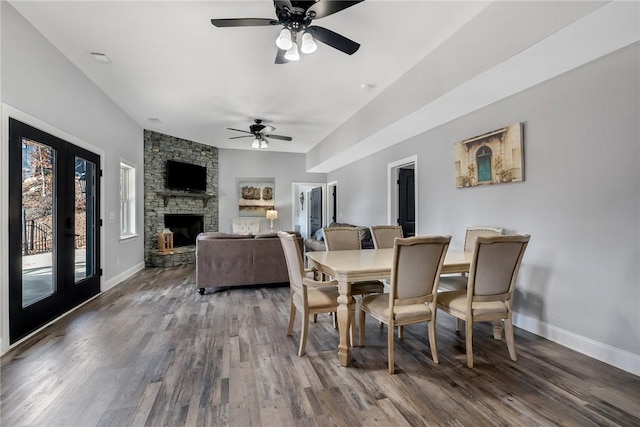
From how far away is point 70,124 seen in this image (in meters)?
3.51

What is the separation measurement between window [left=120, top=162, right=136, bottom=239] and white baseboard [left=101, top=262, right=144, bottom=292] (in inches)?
Answer: 26.2

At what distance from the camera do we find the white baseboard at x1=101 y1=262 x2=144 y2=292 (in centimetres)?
456

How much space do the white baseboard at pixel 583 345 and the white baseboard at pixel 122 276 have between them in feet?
17.9

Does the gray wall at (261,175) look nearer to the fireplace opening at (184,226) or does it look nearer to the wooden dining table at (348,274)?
the fireplace opening at (184,226)

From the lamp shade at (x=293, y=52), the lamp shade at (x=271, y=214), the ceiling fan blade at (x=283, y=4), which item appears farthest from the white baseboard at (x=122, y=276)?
the ceiling fan blade at (x=283, y=4)

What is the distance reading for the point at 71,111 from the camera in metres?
3.53

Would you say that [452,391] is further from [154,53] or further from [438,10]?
[154,53]

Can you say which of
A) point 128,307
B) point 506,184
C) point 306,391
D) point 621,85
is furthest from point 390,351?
point 128,307

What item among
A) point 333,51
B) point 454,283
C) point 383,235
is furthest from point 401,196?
point 333,51

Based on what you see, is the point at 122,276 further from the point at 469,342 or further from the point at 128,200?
the point at 469,342

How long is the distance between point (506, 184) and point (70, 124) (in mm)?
5023

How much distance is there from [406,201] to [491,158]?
2.37 m

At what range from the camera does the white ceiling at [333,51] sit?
233 centimetres

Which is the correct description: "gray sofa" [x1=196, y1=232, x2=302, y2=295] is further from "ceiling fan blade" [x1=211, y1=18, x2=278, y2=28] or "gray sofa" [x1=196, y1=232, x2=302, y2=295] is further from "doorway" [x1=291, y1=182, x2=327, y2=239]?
"doorway" [x1=291, y1=182, x2=327, y2=239]
